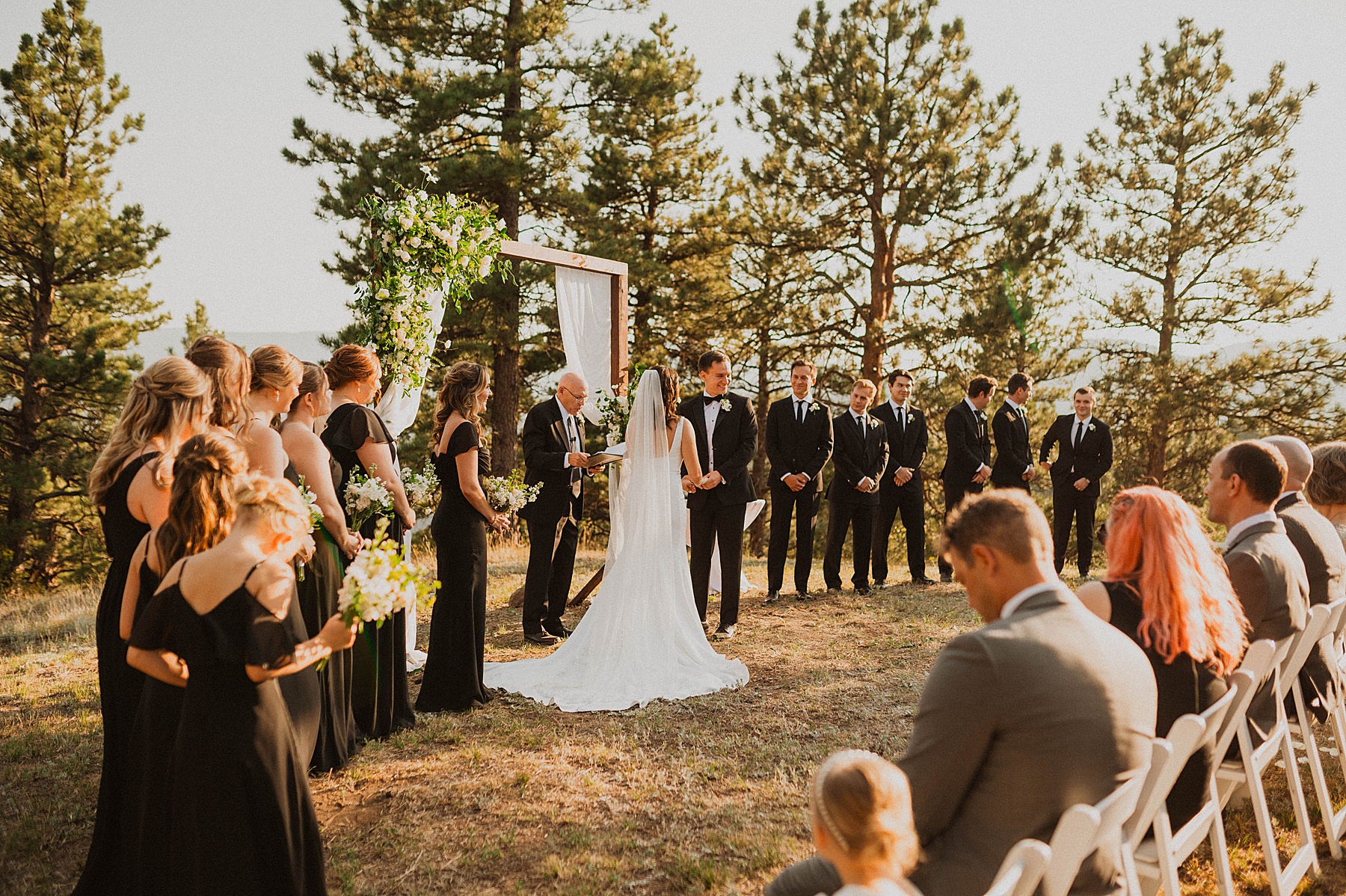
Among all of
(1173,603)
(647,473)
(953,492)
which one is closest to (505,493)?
(647,473)

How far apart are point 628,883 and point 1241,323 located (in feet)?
66.5

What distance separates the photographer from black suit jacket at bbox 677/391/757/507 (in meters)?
7.57

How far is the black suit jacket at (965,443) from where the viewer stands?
383 inches

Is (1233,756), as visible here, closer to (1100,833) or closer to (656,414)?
(1100,833)

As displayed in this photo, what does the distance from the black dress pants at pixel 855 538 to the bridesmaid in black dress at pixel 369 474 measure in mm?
5327

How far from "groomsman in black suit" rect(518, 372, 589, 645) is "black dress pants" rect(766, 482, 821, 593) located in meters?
2.43

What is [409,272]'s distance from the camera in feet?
20.3

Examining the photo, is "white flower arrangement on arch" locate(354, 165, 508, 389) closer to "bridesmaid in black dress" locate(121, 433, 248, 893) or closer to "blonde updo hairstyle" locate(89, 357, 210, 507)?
"blonde updo hairstyle" locate(89, 357, 210, 507)

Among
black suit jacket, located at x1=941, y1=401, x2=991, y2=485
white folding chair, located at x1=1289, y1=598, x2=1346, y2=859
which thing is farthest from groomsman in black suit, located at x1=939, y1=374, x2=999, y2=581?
white folding chair, located at x1=1289, y1=598, x2=1346, y2=859

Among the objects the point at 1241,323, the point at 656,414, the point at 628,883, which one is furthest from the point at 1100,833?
the point at 1241,323

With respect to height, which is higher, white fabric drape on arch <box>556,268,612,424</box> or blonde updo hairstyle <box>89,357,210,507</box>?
white fabric drape on arch <box>556,268,612,424</box>

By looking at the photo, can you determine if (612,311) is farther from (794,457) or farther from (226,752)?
(226,752)

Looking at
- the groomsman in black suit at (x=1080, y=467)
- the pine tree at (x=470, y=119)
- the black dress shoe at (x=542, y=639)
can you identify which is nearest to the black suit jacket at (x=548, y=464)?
the black dress shoe at (x=542, y=639)

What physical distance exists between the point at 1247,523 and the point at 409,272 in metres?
4.95
